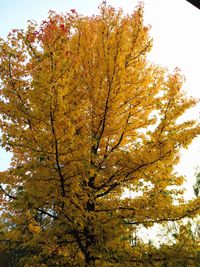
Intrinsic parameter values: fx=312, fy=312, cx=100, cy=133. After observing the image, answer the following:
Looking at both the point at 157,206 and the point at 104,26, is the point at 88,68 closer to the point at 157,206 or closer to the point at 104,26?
the point at 104,26

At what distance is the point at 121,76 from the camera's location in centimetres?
588

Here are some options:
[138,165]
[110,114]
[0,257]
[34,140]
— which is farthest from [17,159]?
[0,257]

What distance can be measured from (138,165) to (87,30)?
11.5 ft

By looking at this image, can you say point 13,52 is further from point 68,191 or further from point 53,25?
point 68,191

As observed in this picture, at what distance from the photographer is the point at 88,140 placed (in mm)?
A: 5543

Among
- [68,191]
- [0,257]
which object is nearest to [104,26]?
[68,191]

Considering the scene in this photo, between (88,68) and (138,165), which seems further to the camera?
(88,68)

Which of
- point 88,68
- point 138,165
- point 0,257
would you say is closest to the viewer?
point 138,165

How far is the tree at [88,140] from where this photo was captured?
502cm

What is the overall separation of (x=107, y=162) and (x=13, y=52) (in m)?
2.65

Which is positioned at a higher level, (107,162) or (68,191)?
(107,162)

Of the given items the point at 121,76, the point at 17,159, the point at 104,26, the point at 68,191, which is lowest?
the point at 68,191

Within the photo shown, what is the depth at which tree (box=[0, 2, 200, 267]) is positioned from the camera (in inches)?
198

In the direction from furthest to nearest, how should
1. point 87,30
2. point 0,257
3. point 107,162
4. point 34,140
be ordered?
point 0,257 → point 87,30 → point 107,162 → point 34,140
